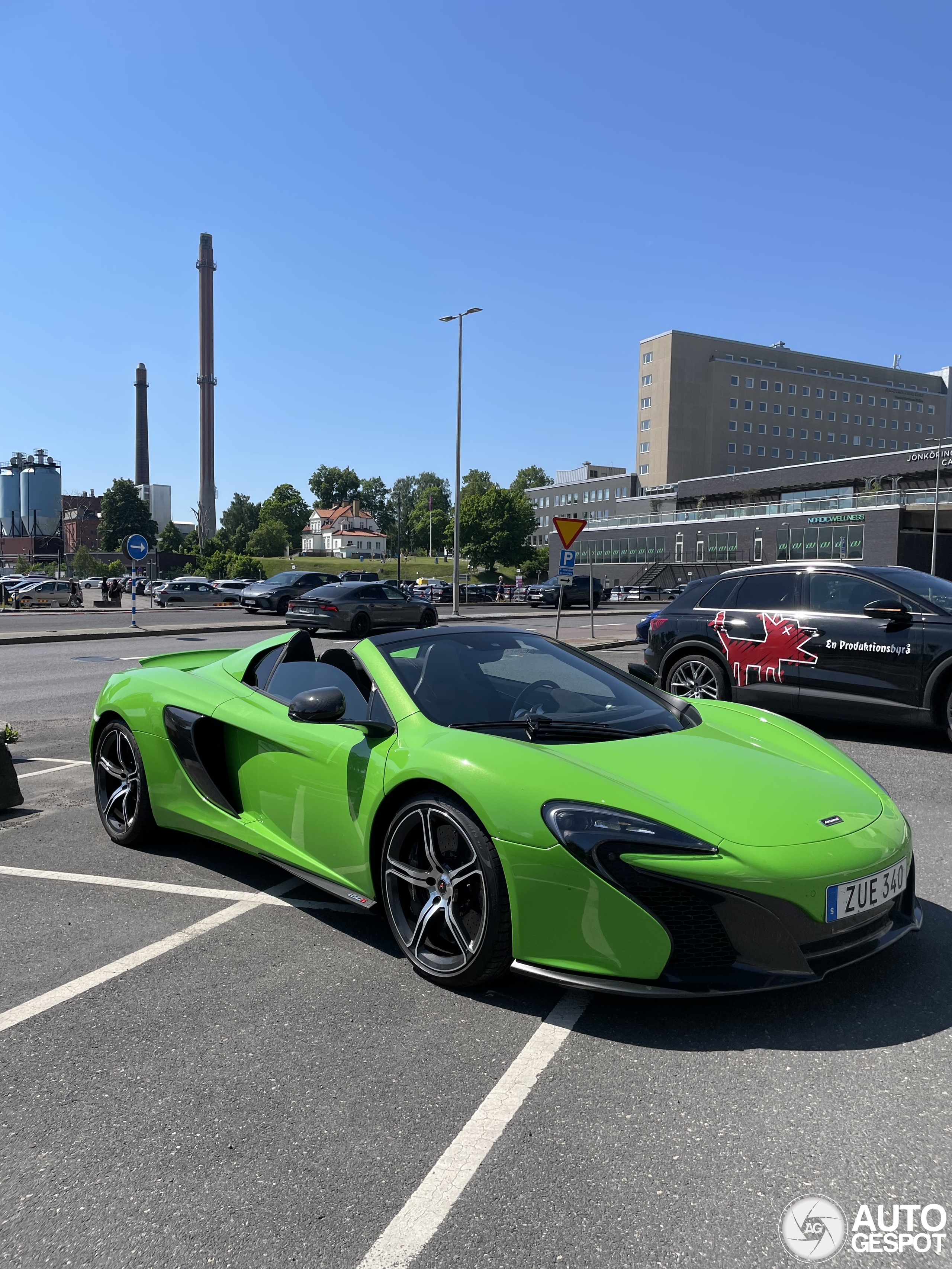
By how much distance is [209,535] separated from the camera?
11719 centimetres

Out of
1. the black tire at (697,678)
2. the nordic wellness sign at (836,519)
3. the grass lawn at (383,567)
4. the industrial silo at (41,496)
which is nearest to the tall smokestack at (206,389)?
the grass lawn at (383,567)

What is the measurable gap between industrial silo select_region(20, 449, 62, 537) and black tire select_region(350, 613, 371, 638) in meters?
138

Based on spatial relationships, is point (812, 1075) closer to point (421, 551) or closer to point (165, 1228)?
point (165, 1228)

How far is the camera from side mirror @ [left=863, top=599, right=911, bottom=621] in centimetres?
762

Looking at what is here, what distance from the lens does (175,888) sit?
172 inches

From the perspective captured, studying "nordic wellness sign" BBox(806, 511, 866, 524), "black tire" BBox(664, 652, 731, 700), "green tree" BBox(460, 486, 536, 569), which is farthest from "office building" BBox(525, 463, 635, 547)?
"black tire" BBox(664, 652, 731, 700)

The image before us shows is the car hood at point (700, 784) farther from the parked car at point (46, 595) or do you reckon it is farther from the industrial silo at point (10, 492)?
the industrial silo at point (10, 492)

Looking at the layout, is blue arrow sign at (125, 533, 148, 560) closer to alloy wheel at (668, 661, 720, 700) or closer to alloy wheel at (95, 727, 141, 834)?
alloy wheel at (668, 661, 720, 700)

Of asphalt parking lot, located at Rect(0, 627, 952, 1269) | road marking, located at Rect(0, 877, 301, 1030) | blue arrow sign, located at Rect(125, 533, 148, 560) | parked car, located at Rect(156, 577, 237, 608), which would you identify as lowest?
parked car, located at Rect(156, 577, 237, 608)

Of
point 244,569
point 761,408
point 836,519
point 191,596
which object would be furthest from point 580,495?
point 191,596

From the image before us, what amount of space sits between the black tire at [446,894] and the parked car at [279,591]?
31219mm

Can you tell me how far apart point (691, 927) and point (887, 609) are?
5787 mm

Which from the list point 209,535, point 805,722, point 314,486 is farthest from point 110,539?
point 805,722

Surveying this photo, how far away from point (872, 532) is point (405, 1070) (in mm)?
63628
